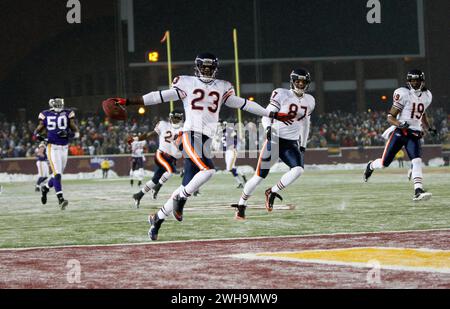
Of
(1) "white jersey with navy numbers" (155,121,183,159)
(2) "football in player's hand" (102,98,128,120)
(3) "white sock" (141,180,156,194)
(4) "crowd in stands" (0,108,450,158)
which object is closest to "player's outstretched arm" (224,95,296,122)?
(2) "football in player's hand" (102,98,128,120)

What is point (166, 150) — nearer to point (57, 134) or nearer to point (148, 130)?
point (57, 134)

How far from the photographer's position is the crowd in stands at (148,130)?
36.8 m

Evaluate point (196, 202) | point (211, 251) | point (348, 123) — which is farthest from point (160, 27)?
point (211, 251)

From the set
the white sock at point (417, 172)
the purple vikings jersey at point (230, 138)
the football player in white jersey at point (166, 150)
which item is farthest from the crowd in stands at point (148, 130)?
the white sock at point (417, 172)

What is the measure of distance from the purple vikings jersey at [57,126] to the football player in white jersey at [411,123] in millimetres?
5859

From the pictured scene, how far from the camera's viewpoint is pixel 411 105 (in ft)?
48.5

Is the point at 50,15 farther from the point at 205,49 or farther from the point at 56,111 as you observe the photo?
the point at 56,111

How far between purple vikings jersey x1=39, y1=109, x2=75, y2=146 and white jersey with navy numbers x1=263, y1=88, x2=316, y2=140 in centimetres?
481

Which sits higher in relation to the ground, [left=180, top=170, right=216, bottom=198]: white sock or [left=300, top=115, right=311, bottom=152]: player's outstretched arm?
[left=300, top=115, right=311, bottom=152]: player's outstretched arm

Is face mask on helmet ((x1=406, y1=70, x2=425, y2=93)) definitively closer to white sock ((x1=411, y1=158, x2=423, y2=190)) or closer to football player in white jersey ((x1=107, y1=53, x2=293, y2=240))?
white sock ((x1=411, y1=158, x2=423, y2=190))

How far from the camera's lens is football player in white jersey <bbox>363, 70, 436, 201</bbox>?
571 inches

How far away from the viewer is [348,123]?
139 ft

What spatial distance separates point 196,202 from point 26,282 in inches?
390

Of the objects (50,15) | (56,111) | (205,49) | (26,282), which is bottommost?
(26,282)
